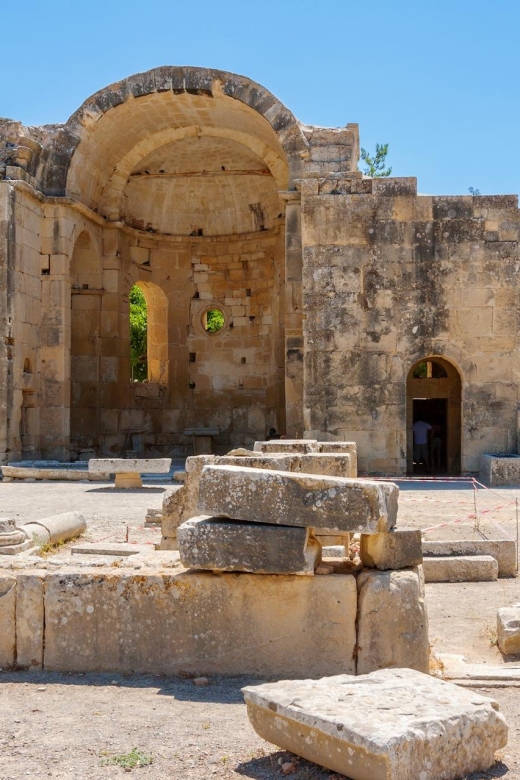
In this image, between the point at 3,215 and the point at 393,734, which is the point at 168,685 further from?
the point at 3,215

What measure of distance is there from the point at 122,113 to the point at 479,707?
16.5 m

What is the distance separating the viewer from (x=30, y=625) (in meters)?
5.08

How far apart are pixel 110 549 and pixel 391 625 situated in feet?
13.3

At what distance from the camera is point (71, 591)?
5.07m

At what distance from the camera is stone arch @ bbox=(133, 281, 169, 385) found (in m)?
22.0

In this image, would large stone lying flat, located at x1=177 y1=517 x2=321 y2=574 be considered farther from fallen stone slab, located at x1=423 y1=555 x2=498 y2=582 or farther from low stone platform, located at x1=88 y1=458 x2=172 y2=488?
low stone platform, located at x1=88 y1=458 x2=172 y2=488

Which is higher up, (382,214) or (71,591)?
(382,214)

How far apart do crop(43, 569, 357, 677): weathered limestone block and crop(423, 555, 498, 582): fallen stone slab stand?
314 centimetres

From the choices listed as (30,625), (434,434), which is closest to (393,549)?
(30,625)

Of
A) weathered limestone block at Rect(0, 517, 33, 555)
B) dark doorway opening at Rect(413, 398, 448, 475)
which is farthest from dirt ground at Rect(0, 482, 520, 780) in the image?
dark doorway opening at Rect(413, 398, 448, 475)

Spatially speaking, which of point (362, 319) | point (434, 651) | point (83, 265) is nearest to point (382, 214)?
point (362, 319)

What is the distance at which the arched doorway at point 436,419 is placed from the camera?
17.4 meters

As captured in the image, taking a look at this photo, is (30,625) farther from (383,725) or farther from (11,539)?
(11,539)

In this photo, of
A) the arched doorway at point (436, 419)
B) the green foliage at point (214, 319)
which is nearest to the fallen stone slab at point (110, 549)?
the arched doorway at point (436, 419)
